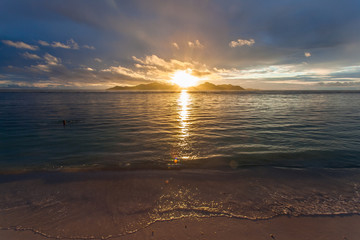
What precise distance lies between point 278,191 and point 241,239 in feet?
9.02

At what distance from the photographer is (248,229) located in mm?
4113

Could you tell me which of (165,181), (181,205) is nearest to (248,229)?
(181,205)

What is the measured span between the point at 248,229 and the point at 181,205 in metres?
1.84

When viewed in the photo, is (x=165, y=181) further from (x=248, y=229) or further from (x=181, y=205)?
(x=248, y=229)

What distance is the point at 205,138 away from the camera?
40.8 ft

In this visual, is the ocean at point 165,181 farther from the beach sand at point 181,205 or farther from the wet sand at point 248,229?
the wet sand at point 248,229

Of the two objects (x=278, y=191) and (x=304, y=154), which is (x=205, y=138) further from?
(x=278, y=191)

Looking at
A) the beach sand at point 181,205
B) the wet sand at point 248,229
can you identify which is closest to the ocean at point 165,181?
the beach sand at point 181,205

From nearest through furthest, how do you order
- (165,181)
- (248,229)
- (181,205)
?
(248,229) < (181,205) < (165,181)

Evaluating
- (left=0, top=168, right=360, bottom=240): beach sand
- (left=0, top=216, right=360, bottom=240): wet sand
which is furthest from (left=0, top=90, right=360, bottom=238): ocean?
(left=0, top=216, right=360, bottom=240): wet sand

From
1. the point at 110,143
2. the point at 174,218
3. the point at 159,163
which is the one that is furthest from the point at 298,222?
the point at 110,143

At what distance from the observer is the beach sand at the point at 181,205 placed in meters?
4.04

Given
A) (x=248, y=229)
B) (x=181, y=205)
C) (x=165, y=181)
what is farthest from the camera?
(x=165, y=181)

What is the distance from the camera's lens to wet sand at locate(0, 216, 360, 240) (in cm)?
390
